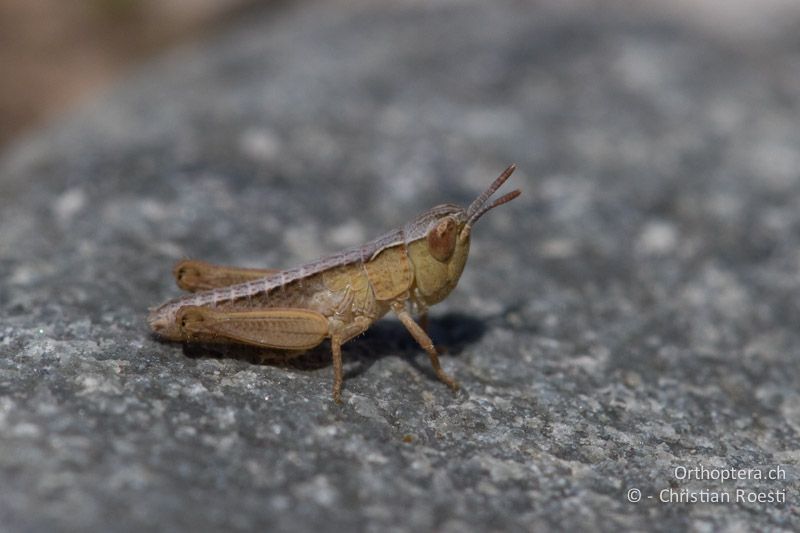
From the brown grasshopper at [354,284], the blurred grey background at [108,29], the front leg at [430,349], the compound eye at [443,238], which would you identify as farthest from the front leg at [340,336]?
the blurred grey background at [108,29]

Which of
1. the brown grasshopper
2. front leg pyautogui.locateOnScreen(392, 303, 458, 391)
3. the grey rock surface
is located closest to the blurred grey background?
the grey rock surface

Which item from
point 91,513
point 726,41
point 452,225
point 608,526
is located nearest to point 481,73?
point 726,41

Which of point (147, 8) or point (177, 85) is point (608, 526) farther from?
point (147, 8)

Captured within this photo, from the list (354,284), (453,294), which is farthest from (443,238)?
(453,294)

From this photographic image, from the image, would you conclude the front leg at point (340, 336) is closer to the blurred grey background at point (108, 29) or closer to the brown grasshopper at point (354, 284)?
the brown grasshopper at point (354, 284)

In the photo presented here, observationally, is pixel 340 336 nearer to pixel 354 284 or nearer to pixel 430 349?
pixel 354 284
